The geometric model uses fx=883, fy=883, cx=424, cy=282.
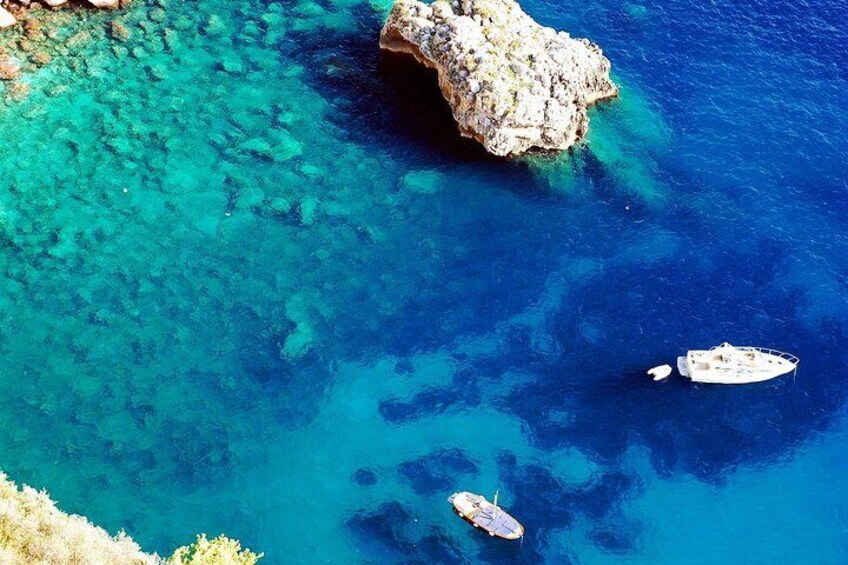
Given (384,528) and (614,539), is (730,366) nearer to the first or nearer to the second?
(614,539)

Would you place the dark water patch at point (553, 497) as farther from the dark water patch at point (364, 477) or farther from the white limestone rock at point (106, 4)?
the white limestone rock at point (106, 4)

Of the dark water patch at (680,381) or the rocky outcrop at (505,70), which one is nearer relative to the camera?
the dark water patch at (680,381)

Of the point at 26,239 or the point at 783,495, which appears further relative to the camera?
the point at 26,239

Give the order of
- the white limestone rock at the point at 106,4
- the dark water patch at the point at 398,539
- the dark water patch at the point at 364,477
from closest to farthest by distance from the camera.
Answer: the dark water patch at the point at 398,539, the dark water patch at the point at 364,477, the white limestone rock at the point at 106,4

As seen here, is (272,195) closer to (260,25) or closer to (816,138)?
(260,25)

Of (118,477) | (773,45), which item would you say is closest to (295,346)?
(118,477)

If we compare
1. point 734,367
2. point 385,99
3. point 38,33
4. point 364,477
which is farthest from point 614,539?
point 38,33

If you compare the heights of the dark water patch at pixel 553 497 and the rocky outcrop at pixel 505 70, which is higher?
the rocky outcrop at pixel 505 70

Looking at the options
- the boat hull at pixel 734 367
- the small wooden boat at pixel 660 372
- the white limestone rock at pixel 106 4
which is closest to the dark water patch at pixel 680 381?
the small wooden boat at pixel 660 372
